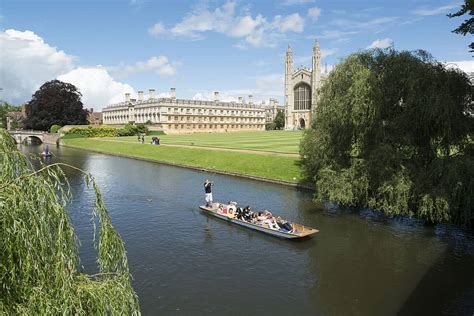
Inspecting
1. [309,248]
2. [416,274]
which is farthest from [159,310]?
[416,274]

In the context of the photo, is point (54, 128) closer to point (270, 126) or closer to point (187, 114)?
point (187, 114)

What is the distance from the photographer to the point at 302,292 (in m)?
13.5

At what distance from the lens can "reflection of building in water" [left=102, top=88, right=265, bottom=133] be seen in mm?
116750

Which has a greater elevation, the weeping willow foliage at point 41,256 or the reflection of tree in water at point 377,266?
the weeping willow foliage at point 41,256

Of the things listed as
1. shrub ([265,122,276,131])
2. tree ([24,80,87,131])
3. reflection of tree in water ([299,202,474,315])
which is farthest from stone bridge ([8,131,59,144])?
shrub ([265,122,276,131])

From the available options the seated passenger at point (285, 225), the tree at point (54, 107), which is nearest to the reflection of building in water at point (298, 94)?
the tree at point (54, 107)

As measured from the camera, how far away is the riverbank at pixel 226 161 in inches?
1388

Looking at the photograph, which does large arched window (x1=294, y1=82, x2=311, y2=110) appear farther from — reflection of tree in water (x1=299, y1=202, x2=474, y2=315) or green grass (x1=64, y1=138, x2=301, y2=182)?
reflection of tree in water (x1=299, y1=202, x2=474, y2=315)

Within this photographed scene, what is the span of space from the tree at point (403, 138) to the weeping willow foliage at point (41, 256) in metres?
17.3

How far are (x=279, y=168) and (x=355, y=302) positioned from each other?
23.9 metres

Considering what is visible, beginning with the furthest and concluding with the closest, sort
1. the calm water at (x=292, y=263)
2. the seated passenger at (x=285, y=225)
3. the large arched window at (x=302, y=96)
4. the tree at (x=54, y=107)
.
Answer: the large arched window at (x=302, y=96) → the tree at (x=54, y=107) → the seated passenger at (x=285, y=225) → the calm water at (x=292, y=263)

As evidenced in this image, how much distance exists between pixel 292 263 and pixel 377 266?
344cm

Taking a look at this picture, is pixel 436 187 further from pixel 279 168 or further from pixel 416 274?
pixel 279 168

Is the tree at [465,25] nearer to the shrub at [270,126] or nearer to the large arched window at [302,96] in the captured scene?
the large arched window at [302,96]
